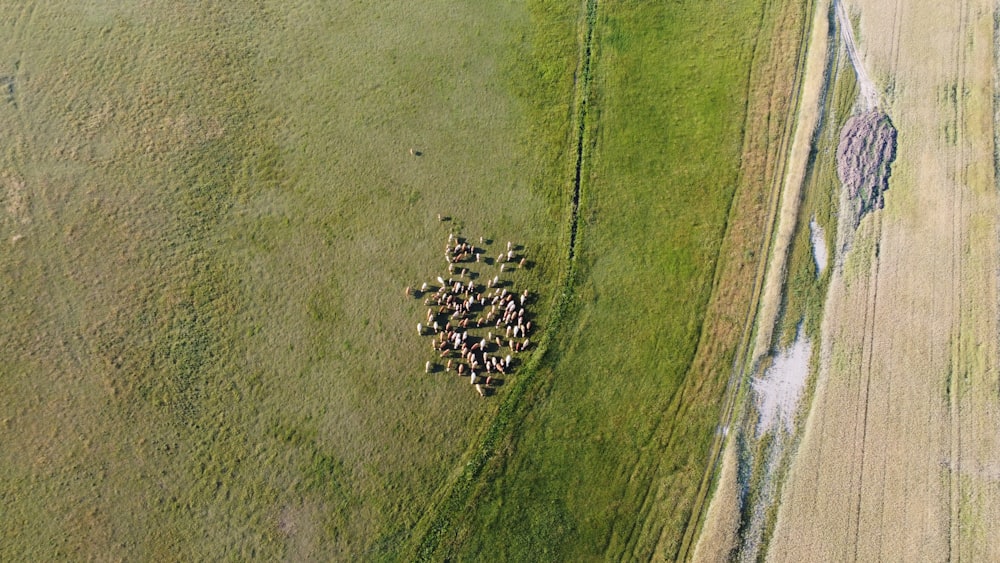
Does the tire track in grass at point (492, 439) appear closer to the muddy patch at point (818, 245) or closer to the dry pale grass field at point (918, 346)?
the muddy patch at point (818, 245)

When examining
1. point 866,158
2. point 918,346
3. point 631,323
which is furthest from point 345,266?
point 918,346

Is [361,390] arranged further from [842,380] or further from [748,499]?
[842,380]

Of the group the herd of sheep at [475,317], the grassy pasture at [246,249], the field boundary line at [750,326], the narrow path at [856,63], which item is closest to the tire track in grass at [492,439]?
the grassy pasture at [246,249]

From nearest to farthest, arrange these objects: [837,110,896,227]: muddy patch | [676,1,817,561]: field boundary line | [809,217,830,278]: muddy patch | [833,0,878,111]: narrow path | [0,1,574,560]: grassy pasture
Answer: [0,1,574,560]: grassy pasture, [676,1,817,561]: field boundary line, [809,217,830,278]: muddy patch, [837,110,896,227]: muddy patch, [833,0,878,111]: narrow path

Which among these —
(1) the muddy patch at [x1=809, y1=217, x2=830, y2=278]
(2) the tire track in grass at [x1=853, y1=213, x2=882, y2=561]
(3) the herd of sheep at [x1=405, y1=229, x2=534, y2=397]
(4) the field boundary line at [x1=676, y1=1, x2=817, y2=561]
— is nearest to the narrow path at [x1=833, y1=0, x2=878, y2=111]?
(4) the field boundary line at [x1=676, y1=1, x2=817, y2=561]

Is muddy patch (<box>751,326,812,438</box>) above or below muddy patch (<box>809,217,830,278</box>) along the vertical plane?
below

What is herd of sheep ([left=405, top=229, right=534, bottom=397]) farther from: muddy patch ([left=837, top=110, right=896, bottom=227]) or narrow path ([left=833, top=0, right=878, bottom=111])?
narrow path ([left=833, top=0, right=878, bottom=111])

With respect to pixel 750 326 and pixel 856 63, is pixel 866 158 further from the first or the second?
pixel 750 326

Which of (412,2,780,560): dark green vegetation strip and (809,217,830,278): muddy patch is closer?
(412,2,780,560): dark green vegetation strip
